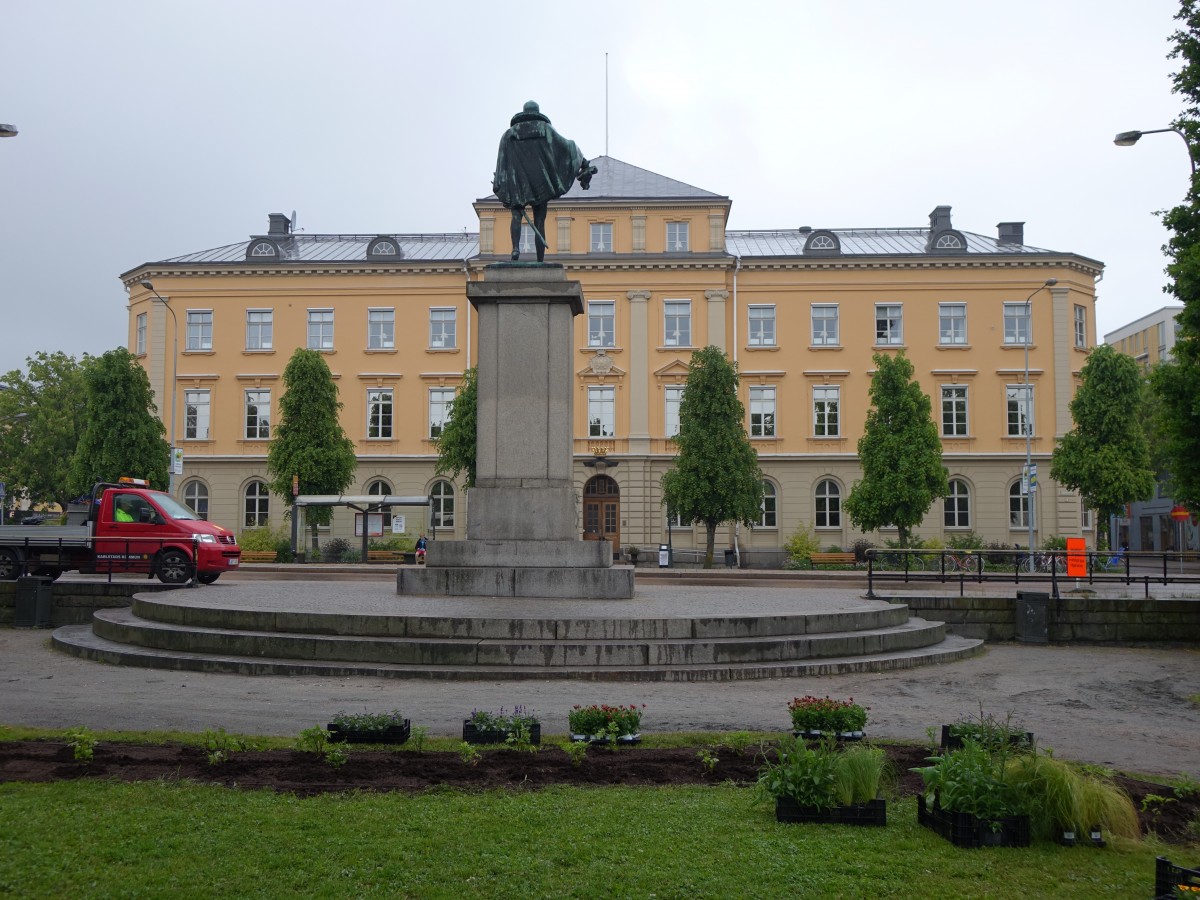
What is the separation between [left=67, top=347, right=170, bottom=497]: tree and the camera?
4600cm

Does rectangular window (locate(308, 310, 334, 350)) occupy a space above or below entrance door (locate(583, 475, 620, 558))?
above

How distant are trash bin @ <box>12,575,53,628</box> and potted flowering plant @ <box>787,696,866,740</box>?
14.9 metres

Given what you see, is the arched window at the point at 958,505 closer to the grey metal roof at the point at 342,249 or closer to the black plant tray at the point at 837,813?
the grey metal roof at the point at 342,249

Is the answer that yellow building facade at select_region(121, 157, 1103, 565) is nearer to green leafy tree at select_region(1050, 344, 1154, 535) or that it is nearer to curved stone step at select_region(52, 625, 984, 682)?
green leafy tree at select_region(1050, 344, 1154, 535)

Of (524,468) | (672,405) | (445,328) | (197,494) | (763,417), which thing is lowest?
(524,468)

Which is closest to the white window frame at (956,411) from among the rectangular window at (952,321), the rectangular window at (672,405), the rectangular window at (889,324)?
the rectangular window at (952,321)

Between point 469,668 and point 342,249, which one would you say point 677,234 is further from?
point 469,668

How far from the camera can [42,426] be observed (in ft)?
215

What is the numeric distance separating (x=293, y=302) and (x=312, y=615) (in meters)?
40.8

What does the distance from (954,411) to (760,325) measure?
10.2 metres

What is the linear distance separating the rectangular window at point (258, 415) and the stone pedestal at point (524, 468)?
1407 inches

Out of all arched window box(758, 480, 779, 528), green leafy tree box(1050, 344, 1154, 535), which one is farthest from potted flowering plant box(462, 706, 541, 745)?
green leafy tree box(1050, 344, 1154, 535)

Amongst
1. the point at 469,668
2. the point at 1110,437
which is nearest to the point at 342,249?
the point at 1110,437

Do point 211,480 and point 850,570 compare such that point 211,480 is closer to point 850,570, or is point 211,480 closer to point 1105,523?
point 850,570
